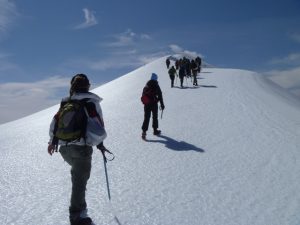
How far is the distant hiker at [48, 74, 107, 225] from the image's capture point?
4.91m

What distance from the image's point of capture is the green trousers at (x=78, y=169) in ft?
16.4

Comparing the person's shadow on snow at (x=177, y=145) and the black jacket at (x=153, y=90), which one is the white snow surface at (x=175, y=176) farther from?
the black jacket at (x=153, y=90)

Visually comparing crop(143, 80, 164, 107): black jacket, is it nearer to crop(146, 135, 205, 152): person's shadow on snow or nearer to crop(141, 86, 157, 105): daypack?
crop(141, 86, 157, 105): daypack

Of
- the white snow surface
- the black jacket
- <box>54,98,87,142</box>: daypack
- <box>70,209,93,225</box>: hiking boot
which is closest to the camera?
<box>54,98,87,142</box>: daypack

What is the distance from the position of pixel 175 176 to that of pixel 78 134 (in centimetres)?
324

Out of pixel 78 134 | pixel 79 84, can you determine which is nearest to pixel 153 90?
pixel 79 84

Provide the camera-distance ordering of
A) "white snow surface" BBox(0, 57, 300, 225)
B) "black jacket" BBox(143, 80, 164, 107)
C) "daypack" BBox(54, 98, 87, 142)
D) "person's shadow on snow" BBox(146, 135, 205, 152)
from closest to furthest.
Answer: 1. "daypack" BBox(54, 98, 87, 142)
2. "white snow surface" BBox(0, 57, 300, 225)
3. "person's shadow on snow" BBox(146, 135, 205, 152)
4. "black jacket" BBox(143, 80, 164, 107)

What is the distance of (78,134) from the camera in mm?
4910

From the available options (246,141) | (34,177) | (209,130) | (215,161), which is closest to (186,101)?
(209,130)

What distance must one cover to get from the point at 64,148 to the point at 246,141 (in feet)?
23.3

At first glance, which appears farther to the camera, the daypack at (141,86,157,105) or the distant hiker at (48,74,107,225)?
the daypack at (141,86,157,105)

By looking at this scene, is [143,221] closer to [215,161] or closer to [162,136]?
[215,161]

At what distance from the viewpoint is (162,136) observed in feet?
38.2

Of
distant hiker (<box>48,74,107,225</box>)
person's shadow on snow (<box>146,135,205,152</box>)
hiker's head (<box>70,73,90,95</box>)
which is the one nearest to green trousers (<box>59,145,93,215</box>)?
distant hiker (<box>48,74,107,225</box>)
